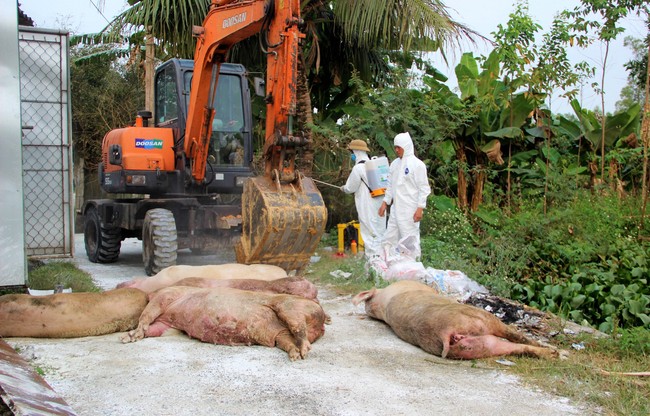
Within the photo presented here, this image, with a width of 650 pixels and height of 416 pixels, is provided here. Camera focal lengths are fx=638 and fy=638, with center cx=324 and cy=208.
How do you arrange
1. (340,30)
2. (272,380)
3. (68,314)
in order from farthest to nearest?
(340,30) → (68,314) → (272,380)

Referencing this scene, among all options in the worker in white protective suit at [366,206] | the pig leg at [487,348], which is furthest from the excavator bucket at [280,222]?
the pig leg at [487,348]

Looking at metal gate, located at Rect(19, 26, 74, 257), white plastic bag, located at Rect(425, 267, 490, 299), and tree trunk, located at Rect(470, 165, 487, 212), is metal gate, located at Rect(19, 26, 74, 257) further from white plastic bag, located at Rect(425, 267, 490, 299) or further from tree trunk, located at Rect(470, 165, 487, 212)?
tree trunk, located at Rect(470, 165, 487, 212)

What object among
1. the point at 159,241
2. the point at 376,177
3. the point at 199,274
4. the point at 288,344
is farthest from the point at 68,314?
the point at 376,177

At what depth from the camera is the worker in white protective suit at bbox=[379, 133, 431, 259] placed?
8.42 metres

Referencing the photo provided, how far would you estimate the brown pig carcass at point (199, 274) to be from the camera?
6.27 metres

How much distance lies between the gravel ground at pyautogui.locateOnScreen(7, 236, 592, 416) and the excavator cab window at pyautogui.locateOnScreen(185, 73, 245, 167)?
4439 mm

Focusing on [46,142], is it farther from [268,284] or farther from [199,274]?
[268,284]

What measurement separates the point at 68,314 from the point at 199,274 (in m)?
1.39

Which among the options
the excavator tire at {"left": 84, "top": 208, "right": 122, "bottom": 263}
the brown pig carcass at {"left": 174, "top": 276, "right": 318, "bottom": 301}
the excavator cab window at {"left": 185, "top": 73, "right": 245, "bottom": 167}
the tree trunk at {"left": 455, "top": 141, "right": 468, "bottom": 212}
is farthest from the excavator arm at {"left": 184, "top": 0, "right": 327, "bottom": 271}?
the tree trunk at {"left": 455, "top": 141, "right": 468, "bottom": 212}

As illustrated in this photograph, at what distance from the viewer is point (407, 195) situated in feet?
28.1

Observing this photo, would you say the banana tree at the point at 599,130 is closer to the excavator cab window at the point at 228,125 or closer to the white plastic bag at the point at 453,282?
the white plastic bag at the point at 453,282

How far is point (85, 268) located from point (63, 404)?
23.6 feet

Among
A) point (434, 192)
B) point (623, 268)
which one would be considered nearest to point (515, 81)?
point (434, 192)

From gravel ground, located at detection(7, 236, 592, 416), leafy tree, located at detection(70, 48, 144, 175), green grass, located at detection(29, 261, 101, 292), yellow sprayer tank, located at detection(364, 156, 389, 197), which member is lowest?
green grass, located at detection(29, 261, 101, 292)
